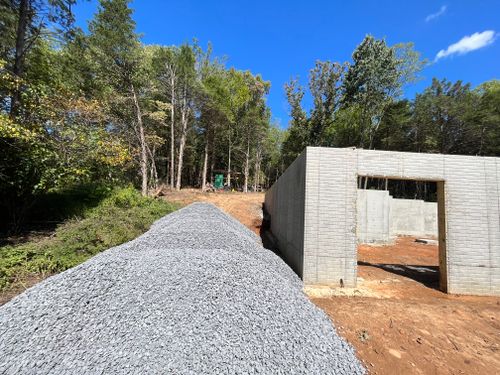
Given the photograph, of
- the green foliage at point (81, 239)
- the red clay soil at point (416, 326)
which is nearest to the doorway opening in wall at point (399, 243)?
the red clay soil at point (416, 326)

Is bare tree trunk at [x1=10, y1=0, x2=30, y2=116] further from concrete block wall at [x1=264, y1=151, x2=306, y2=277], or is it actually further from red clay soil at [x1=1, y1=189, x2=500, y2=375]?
→ red clay soil at [x1=1, y1=189, x2=500, y2=375]

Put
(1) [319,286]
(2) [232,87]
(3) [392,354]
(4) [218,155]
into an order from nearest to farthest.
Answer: (3) [392,354]
(1) [319,286]
(2) [232,87]
(4) [218,155]

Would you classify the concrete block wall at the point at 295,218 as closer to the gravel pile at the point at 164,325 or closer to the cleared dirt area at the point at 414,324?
the cleared dirt area at the point at 414,324

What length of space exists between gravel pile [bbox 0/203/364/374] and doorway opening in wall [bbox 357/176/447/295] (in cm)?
362

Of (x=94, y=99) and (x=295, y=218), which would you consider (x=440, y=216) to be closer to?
(x=295, y=218)

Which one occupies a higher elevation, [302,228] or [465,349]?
[302,228]

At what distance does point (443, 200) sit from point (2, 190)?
11.9 meters

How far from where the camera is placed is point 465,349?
10.7 feet

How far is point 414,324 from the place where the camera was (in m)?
3.81

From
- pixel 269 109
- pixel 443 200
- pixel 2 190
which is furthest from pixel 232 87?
pixel 443 200

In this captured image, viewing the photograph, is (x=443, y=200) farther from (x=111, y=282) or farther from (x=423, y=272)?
(x=111, y=282)

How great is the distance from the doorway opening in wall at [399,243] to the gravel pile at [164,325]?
362cm

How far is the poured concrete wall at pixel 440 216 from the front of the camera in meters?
5.22

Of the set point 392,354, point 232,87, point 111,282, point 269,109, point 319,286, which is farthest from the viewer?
point 269,109
